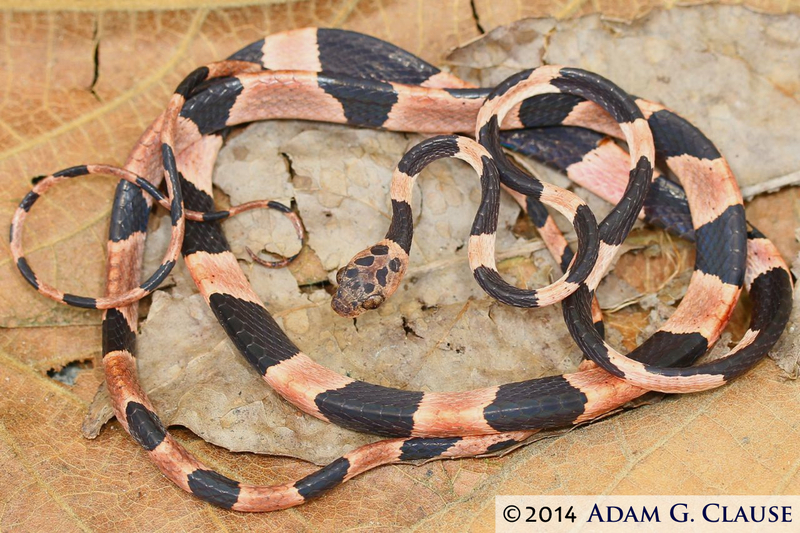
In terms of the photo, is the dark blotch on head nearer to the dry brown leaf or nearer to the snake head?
the snake head

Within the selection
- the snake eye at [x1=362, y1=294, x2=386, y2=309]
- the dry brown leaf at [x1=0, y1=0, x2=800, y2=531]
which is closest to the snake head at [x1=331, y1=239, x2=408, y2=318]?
the snake eye at [x1=362, y1=294, x2=386, y2=309]

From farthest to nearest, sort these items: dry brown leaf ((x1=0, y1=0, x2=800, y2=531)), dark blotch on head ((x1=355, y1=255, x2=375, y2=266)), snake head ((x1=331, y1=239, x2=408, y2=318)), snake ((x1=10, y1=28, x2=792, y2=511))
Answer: dark blotch on head ((x1=355, y1=255, x2=375, y2=266)) → snake head ((x1=331, y1=239, x2=408, y2=318)) → snake ((x1=10, y1=28, x2=792, y2=511)) → dry brown leaf ((x1=0, y1=0, x2=800, y2=531))

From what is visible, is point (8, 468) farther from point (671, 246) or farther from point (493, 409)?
point (671, 246)

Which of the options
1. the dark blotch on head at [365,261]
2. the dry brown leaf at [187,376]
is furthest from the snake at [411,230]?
the dry brown leaf at [187,376]

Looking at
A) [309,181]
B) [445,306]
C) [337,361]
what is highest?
[309,181]

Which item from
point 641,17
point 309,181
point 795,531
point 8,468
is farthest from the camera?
point 641,17

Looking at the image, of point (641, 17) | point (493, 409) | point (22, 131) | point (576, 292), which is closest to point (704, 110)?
point (641, 17)

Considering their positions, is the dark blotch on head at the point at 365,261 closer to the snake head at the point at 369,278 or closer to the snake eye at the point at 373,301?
the snake head at the point at 369,278
